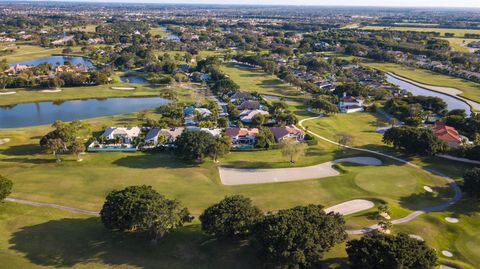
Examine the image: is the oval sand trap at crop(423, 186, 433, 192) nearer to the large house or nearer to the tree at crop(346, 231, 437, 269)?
the tree at crop(346, 231, 437, 269)

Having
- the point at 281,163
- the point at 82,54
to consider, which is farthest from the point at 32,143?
the point at 82,54

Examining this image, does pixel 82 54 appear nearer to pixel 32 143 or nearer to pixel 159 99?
pixel 159 99

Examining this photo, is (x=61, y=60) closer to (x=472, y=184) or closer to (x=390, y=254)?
(x=472, y=184)

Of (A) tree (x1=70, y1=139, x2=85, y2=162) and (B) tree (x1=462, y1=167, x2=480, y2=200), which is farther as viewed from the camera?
(A) tree (x1=70, y1=139, x2=85, y2=162)

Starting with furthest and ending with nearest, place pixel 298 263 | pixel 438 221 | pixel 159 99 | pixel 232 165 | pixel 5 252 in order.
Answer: pixel 159 99
pixel 232 165
pixel 438 221
pixel 5 252
pixel 298 263

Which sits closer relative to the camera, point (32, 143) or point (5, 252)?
point (5, 252)

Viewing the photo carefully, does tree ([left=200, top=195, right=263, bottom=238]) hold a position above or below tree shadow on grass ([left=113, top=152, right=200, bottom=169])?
above

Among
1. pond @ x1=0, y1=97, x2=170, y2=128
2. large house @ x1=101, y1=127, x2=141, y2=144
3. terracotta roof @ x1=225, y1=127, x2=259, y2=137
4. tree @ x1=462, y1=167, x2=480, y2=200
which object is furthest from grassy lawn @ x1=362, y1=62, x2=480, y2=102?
large house @ x1=101, y1=127, x2=141, y2=144

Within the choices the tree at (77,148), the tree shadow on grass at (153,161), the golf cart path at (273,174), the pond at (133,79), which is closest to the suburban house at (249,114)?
the tree shadow on grass at (153,161)
